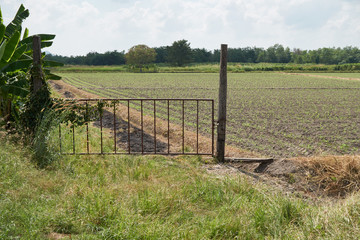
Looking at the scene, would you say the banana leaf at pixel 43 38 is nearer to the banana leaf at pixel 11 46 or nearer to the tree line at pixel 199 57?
the banana leaf at pixel 11 46

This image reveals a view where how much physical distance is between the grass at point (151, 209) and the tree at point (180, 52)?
343 feet

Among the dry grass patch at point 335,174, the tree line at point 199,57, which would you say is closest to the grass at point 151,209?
the dry grass patch at point 335,174

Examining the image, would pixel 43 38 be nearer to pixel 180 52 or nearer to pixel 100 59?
pixel 180 52

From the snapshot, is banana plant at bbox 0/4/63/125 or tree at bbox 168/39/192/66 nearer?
banana plant at bbox 0/4/63/125

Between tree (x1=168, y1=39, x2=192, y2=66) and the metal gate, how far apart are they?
95044 mm

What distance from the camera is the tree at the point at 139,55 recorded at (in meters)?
102

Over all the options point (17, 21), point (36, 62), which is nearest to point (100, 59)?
point (17, 21)

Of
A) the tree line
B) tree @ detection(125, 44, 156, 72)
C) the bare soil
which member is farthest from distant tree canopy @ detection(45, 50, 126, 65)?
the bare soil

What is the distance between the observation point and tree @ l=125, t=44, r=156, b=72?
10244cm

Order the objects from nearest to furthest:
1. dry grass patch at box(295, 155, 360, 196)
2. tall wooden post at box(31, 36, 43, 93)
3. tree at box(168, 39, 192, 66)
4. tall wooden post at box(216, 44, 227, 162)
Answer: dry grass patch at box(295, 155, 360, 196) → tall wooden post at box(216, 44, 227, 162) → tall wooden post at box(31, 36, 43, 93) → tree at box(168, 39, 192, 66)

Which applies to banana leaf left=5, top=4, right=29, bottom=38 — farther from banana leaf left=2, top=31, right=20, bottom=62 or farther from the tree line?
the tree line

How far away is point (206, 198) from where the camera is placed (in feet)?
17.3

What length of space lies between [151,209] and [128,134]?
340 centimetres

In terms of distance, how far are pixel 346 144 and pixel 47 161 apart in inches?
335
